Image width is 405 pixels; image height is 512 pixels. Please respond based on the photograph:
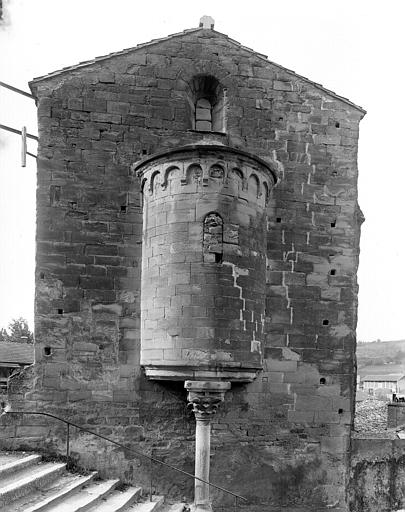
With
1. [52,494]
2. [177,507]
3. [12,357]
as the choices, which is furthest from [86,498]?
[12,357]

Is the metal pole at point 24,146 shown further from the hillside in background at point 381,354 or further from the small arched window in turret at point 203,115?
the hillside in background at point 381,354

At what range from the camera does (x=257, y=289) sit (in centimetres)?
843

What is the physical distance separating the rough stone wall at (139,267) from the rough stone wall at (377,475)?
1.02ft

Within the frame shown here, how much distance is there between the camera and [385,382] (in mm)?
56688

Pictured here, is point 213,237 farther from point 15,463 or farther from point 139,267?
point 15,463

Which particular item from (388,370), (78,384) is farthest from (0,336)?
(388,370)

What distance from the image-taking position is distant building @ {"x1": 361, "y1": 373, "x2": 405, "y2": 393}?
5414 cm

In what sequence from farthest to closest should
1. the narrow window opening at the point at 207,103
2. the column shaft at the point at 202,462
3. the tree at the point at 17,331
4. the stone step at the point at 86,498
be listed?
the tree at the point at 17,331 → the narrow window opening at the point at 207,103 → the column shaft at the point at 202,462 → the stone step at the point at 86,498

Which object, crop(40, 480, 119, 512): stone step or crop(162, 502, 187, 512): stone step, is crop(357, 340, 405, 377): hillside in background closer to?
crop(162, 502, 187, 512): stone step

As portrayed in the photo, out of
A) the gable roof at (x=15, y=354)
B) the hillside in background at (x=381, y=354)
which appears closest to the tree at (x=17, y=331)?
the gable roof at (x=15, y=354)

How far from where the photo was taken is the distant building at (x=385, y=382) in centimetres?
5414

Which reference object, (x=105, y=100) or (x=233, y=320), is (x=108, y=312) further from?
(x=105, y=100)

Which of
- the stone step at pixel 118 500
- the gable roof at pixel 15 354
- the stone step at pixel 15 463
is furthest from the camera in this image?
the gable roof at pixel 15 354

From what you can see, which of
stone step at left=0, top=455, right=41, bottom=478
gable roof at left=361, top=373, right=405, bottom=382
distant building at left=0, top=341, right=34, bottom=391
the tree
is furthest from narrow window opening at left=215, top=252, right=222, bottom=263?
gable roof at left=361, top=373, right=405, bottom=382
